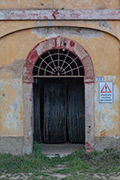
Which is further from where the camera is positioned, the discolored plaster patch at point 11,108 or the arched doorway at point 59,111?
the arched doorway at point 59,111

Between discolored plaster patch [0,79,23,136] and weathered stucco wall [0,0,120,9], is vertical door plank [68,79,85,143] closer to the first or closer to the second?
discolored plaster patch [0,79,23,136]

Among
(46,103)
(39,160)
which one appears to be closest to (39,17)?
(46,103)

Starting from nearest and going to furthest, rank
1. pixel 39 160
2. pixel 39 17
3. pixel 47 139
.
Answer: pixel 39 160
pixel 39 17
pixel 47 139

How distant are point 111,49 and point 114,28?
663mm

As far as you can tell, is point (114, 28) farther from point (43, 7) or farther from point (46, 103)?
point (46, 103)

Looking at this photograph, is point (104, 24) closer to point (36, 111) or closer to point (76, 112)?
point (76, 112)

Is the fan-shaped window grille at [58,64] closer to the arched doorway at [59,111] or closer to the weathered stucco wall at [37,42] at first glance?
the weathered stucco wall at [37,42]

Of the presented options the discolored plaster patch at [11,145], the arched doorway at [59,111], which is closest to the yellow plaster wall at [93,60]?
the discolored plaster patch at [11,145]

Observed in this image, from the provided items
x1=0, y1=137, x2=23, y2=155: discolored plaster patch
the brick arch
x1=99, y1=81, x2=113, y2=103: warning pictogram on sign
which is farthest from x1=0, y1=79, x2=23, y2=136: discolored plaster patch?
x1=99, y1=81, x2=113, y2=103: warning pictogram on sign

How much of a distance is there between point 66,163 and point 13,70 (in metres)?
3.29

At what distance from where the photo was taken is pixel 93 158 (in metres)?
7.74

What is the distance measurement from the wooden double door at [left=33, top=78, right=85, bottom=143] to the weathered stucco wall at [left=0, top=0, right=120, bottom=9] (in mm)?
3168

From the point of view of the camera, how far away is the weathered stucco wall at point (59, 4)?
326 inches

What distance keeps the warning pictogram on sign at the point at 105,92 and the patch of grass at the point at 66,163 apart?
5.12 ft
